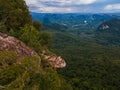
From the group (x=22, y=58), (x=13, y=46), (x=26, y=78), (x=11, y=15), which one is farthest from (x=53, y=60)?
(x=26, y=78)

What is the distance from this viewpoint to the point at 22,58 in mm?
41562

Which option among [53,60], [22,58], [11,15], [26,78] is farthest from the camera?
[11,15]

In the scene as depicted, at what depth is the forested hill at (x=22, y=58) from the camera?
36031 millimetres

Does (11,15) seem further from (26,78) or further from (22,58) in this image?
(26,78)

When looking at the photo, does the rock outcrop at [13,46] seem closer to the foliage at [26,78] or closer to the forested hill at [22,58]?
the forested hill at [22,58]

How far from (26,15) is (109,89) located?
142 feet

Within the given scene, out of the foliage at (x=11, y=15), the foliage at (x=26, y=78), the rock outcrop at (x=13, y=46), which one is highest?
the foliage at (x=11, y=15)

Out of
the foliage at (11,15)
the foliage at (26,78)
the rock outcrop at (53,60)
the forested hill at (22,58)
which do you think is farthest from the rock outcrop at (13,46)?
the foliage at (11,15)

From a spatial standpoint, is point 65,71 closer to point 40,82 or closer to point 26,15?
point 26,15

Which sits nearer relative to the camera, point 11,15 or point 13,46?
point 13,46

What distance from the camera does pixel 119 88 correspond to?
101 meters

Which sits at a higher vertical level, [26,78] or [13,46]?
[13,46]

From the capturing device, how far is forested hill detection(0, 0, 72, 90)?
118 feet

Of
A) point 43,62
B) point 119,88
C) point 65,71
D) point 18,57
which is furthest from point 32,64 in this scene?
point 65,71
